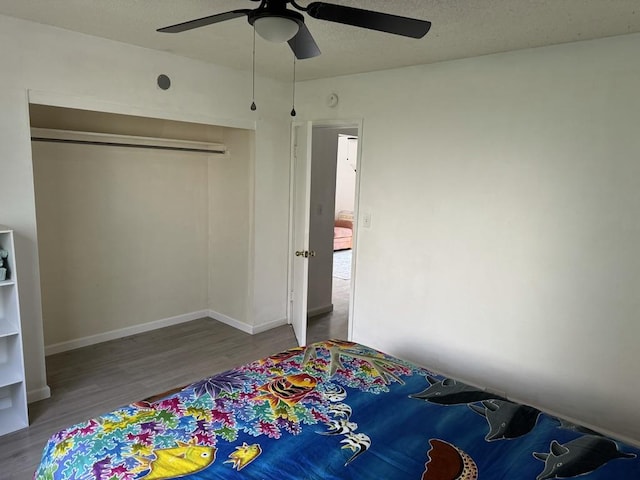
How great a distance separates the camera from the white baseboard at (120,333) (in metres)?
3.94

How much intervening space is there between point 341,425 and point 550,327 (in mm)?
1791

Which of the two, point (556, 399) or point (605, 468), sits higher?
point (605, 468)

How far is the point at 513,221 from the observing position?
3105 mm

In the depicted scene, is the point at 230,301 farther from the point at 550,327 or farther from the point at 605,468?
the point at 605,468

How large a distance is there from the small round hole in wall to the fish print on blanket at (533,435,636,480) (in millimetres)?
3397

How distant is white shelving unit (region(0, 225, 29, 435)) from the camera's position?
2756 mm

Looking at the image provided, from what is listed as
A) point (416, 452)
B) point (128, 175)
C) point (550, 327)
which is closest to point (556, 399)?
point (550, 327)

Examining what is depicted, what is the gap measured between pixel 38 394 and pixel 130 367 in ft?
2.27

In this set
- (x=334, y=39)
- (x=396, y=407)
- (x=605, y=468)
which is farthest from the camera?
(x=334, y=39)

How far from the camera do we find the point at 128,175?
4.21m

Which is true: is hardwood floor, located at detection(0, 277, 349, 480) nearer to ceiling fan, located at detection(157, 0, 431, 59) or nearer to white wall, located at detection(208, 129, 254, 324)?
white wall, located at detection(208, 129, 254, 324)

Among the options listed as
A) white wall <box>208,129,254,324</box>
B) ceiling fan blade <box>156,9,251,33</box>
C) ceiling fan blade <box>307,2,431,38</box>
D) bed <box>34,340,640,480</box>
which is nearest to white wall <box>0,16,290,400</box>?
white wall <box>208,129,254,324</box>

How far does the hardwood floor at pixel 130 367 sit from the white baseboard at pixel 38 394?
0.12ft

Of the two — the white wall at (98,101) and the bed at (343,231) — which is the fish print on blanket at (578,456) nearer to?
the white wall at (98,101)
